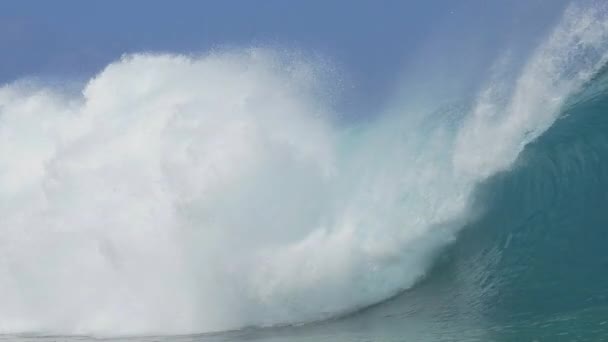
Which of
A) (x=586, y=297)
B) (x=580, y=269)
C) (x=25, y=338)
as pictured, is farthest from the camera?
(x=25, y=338)

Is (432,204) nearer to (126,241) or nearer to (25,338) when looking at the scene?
(126,241)

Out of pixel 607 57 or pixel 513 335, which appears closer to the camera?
pixel 513 335

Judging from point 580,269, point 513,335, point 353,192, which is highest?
point 353,192

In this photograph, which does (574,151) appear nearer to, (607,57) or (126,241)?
(607,57)

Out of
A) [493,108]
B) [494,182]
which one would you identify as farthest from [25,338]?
[493,108]

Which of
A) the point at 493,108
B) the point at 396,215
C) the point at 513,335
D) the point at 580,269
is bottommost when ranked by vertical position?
the point at 513,335

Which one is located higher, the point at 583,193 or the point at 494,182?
the point at 494,182

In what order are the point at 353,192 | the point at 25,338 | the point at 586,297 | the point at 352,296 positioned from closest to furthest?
1. the point at 586,297
2. the point at 352,296
3. the point at 25,338
4. the point at 353,192

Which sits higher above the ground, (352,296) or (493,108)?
(493,108)

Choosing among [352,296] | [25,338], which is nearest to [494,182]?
[352,296]

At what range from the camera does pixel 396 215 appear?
45.1ft

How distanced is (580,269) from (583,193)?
98.7 inches

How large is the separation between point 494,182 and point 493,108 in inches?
76.6

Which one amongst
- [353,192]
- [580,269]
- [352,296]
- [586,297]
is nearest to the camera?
[586,297]
